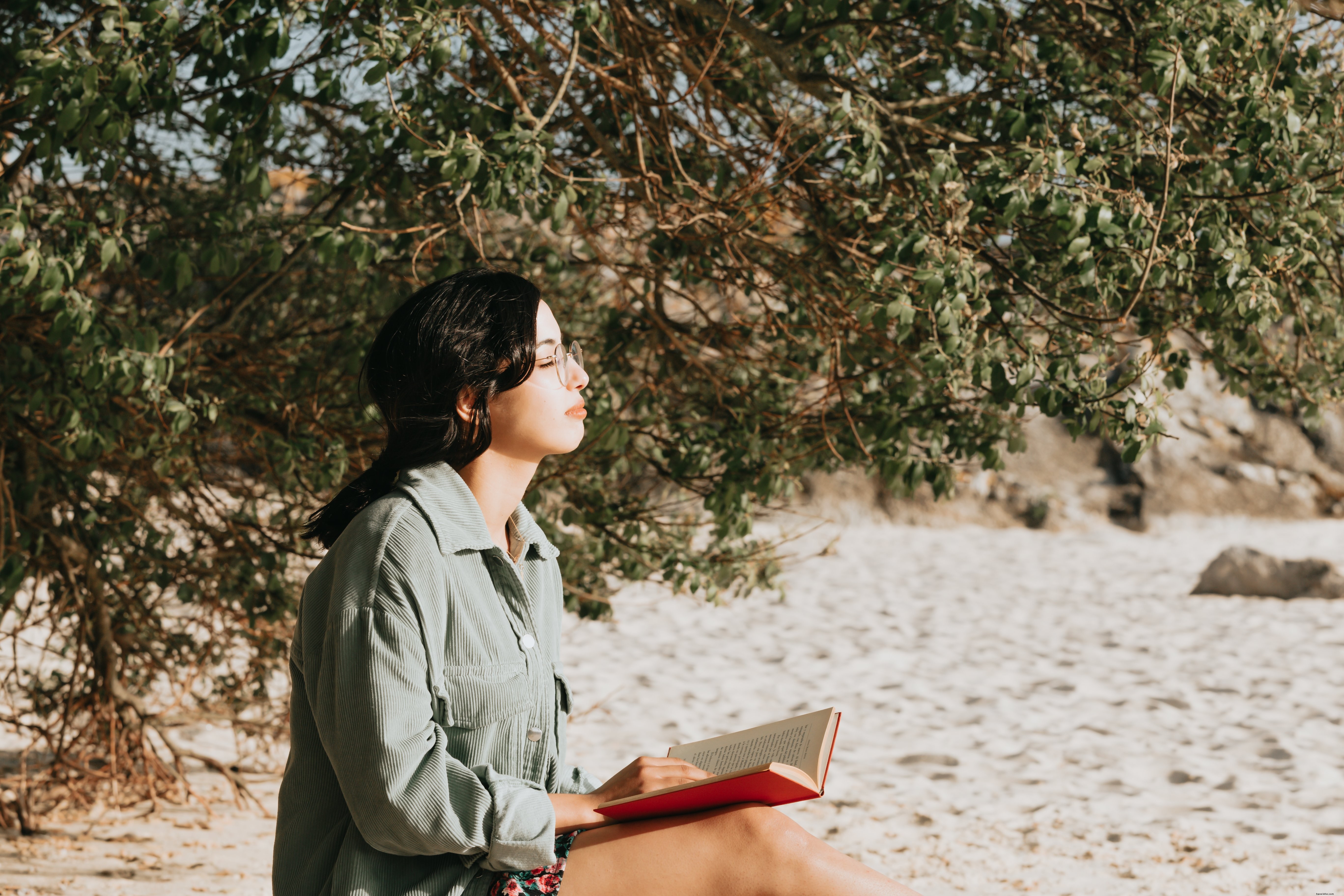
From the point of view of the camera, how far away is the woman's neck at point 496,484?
75.4 inches

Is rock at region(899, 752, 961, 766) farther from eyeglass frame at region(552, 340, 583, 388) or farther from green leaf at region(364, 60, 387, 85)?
green leaf at region(364, 60, 387, 85)

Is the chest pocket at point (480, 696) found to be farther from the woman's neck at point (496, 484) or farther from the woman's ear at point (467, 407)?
the woman's ear at point (467, 407)

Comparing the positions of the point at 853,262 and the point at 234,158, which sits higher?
the point at 234,158

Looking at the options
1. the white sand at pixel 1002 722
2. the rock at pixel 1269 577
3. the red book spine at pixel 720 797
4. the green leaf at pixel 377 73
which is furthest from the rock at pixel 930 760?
the rock at pixel 1269 577

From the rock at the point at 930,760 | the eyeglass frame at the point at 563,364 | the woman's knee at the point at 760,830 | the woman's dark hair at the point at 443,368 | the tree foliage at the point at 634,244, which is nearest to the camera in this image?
the woman's knee at the point at 760,830

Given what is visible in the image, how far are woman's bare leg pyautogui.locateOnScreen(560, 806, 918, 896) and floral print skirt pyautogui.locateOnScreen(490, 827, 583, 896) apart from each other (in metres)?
0.01

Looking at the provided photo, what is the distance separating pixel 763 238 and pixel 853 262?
1.15 feet

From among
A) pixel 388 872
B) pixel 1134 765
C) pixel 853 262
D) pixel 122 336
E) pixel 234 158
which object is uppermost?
pixel 234 158

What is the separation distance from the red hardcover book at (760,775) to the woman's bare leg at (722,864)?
0.09 ft

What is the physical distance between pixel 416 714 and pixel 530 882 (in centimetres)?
32

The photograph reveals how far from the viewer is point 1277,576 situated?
8953mm

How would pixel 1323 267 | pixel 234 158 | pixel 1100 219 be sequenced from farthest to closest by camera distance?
pixel 1323 267 < pixel 234 158 < pixel 1100 219

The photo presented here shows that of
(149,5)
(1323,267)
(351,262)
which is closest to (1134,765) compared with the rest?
(1323,267)

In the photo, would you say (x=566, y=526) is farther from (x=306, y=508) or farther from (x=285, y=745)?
(x=285, y=745)
